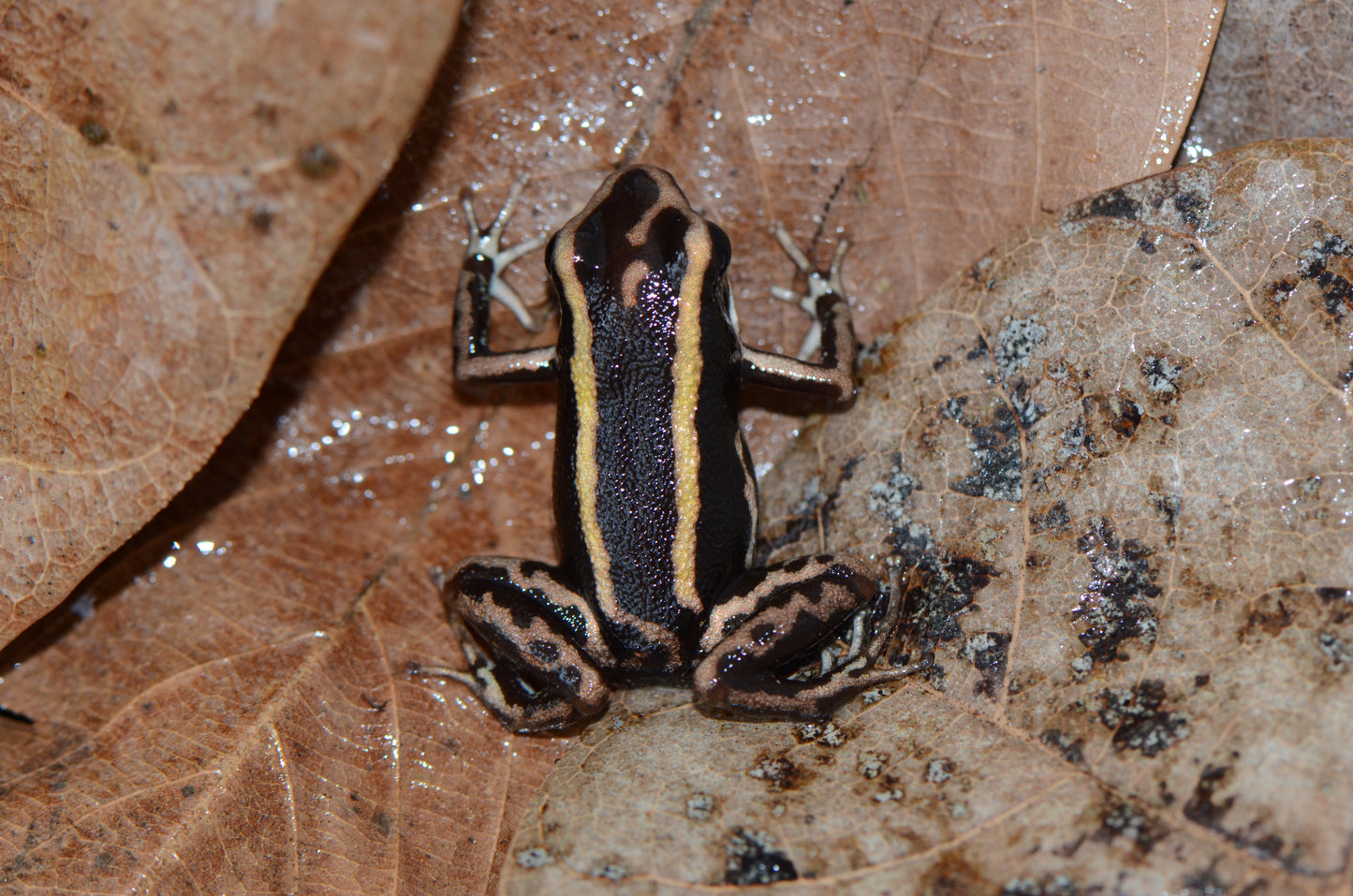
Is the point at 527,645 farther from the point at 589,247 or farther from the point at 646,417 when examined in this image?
the point at 589,247

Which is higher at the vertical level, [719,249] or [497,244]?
[719,249]

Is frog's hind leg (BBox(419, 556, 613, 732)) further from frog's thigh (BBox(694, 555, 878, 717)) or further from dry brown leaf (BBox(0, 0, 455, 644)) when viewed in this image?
dry brown leaf (BBox(0, 0, 455, 644))

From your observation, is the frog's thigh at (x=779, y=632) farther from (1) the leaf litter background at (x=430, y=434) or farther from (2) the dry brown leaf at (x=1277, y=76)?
(2) the dry brown leaf at (x=1277, y=76)

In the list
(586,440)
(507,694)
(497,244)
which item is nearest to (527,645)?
(507,694)

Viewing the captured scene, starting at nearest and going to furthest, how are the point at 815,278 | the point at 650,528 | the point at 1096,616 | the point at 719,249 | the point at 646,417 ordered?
the point at 1096,616 → the point at 650,528 → the point at 646,417 → the point at 719,249 → the point at 815,278

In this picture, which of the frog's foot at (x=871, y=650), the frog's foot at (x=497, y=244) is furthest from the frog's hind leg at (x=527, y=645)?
the frog's foot at (x=497, y=244)

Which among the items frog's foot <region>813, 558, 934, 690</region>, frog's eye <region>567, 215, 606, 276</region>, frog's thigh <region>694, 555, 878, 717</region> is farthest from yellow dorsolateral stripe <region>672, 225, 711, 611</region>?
frog's foot <region>813, 558, 934, 690</region>
